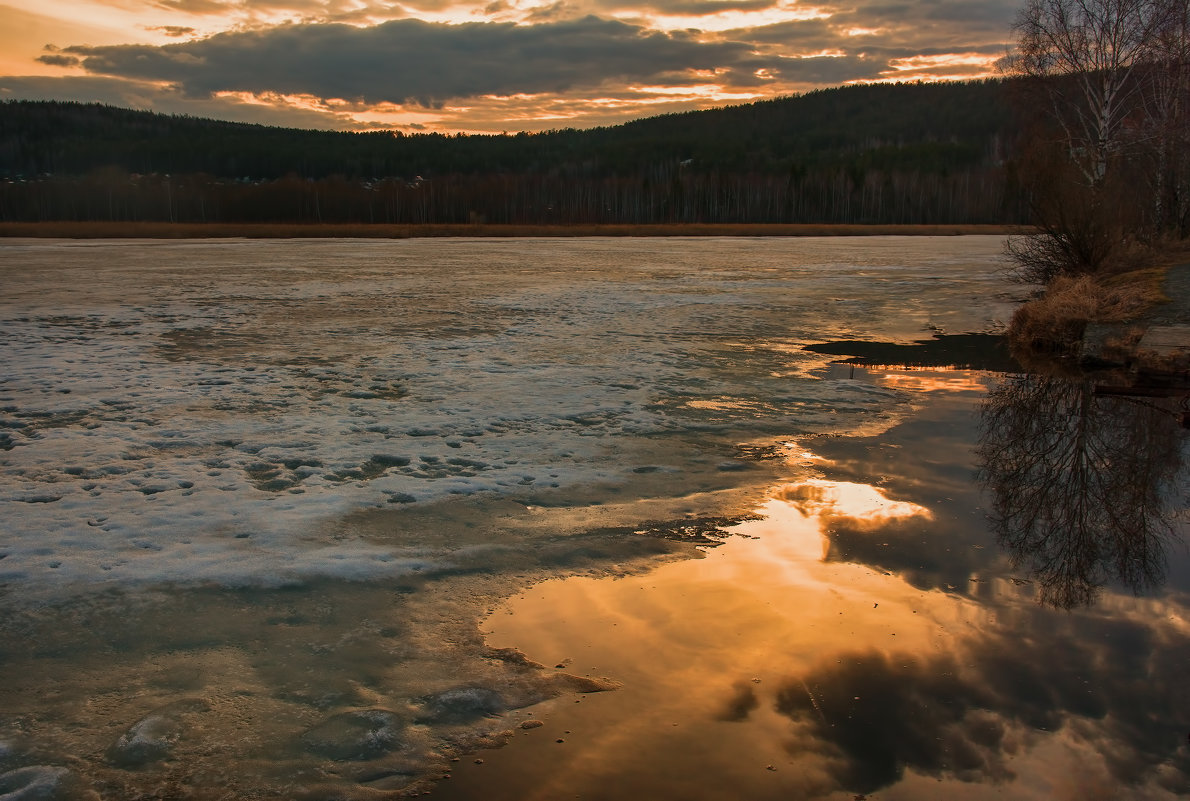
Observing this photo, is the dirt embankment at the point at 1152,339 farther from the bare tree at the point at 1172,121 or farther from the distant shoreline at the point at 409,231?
the distant shoreline at the point at 409,231

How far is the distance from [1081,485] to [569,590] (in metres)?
4.04

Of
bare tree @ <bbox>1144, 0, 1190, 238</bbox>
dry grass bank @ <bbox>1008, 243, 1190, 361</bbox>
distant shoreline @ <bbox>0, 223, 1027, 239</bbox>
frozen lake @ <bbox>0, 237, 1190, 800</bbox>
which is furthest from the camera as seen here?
distant shoreline @ <bbox>0, 223, 1027, 239</bbox>

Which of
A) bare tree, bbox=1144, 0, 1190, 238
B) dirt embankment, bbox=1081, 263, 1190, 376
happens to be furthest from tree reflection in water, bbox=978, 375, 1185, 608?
bare tree, bbox=1144, 0, 1190, 238

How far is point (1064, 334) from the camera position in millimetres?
13414

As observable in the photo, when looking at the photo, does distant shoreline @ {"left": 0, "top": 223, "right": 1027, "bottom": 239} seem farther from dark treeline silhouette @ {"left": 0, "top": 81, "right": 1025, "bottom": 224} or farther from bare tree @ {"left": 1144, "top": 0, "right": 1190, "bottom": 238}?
bare tree @ {"left": 1144, "top": 0, "right": 1190, "bottom": 238}

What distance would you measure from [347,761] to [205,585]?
6.46 ft

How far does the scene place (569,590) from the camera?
486cm

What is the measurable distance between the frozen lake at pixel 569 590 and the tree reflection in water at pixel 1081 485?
0.17 ft

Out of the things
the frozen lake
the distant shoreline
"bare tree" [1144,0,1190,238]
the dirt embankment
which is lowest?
the frozen lake

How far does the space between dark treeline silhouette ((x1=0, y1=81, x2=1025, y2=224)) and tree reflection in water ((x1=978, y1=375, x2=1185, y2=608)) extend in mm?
40375

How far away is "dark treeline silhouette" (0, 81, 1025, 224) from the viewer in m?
101

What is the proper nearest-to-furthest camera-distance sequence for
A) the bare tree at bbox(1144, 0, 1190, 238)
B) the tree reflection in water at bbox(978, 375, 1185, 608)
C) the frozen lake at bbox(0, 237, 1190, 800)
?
the frozen lake at bbox(0, 237, 1190, 800)
the tree reflection in water at bbox(978, 375, 1185, 608)
the bare tree at bbox(1144, 0, 1190, 238)

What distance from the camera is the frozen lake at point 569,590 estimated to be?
10.9ft

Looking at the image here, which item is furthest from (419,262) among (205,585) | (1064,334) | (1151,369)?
(205,585)
